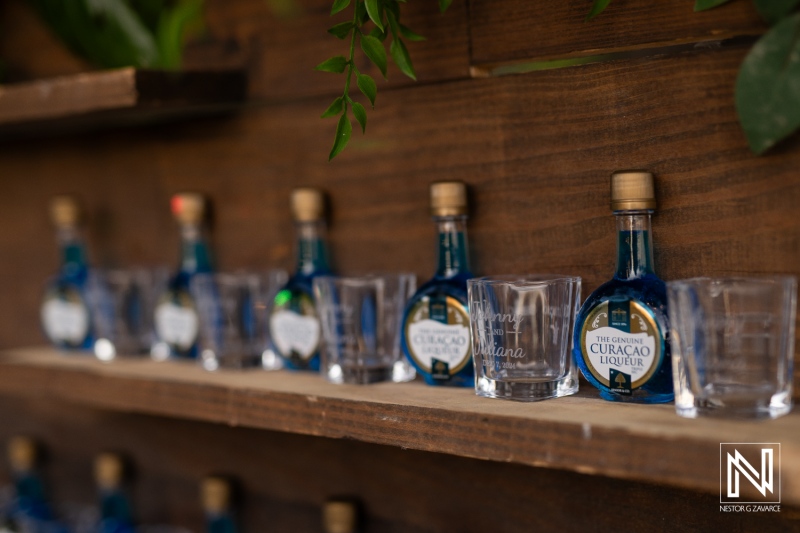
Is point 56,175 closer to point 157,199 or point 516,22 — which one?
point 157,199

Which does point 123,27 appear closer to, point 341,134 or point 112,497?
point 341,134

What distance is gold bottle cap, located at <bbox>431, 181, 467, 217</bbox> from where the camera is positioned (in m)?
0.93

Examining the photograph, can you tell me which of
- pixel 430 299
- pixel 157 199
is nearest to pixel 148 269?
pixel 157 199

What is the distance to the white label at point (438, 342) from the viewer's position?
92cm

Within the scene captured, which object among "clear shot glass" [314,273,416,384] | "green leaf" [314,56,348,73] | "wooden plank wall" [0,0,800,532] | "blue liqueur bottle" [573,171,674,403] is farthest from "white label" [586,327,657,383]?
"green leaf" [314,56,348,73]

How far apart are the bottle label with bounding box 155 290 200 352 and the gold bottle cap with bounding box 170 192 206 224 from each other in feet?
0.33

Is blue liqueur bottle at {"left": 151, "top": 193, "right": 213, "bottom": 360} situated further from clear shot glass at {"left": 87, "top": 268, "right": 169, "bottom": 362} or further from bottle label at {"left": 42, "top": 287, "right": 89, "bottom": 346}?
bottle label at {"left": 42, "top": 287, "right": 89, "bottom": 346}

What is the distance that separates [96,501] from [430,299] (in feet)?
2.99

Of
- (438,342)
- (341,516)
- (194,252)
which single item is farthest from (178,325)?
(438,342)

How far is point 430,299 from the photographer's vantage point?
94cm

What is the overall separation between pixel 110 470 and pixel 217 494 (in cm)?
25

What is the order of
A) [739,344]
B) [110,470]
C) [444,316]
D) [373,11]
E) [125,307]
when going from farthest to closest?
[110,470], [125,307], [444,316], [373,11], [739,344]

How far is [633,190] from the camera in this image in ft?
2.63

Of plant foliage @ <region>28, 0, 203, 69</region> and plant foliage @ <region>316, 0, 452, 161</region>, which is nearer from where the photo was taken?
plant foliage @ <region>316, 0, 452, 161</region>
